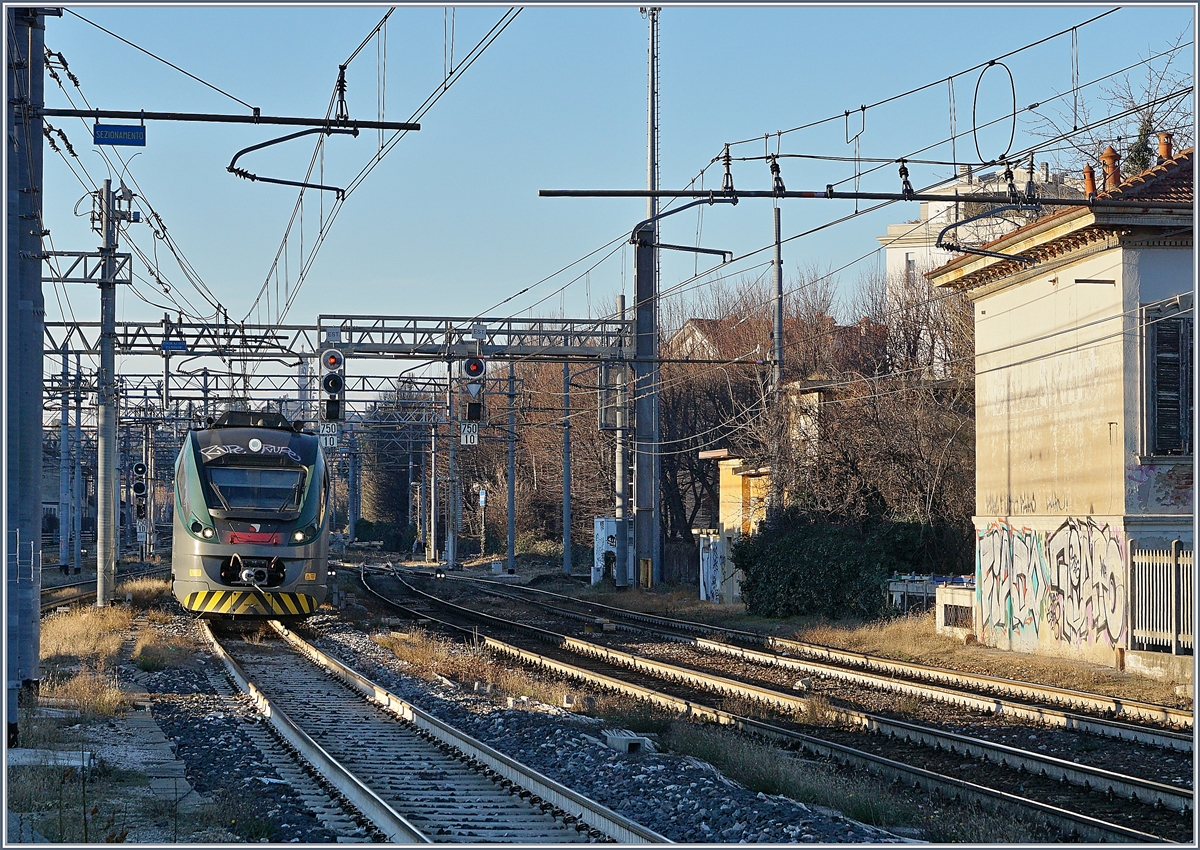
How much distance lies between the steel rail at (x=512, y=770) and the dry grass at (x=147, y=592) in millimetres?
15866

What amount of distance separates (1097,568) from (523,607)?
60.4ft

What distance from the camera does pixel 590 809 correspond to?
9766mm

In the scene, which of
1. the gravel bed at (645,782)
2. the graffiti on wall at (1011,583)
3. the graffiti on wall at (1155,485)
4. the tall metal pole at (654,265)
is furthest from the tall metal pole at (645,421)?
the gravel bed at (645,782)

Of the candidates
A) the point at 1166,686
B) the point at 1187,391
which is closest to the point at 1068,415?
the point at 1187,391

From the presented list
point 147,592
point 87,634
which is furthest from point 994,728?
point 147,592

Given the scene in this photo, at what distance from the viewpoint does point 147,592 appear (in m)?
35.1

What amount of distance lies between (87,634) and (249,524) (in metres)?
3.89

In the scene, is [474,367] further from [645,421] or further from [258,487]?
[645,421]

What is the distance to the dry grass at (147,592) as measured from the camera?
1324 inches

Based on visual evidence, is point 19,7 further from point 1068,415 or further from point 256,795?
point 1068,415

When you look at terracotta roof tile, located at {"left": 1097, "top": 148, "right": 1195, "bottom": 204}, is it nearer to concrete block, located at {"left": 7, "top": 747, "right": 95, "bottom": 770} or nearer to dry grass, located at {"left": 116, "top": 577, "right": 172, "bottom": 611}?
concrete block, located at {"left": 7, "top": 747, "right": 95, "bottom": 770}

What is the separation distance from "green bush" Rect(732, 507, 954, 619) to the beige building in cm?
521

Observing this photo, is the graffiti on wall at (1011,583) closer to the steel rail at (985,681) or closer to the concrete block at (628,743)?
the steel rail at (985,681)

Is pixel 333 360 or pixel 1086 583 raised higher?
pixel 333 360
